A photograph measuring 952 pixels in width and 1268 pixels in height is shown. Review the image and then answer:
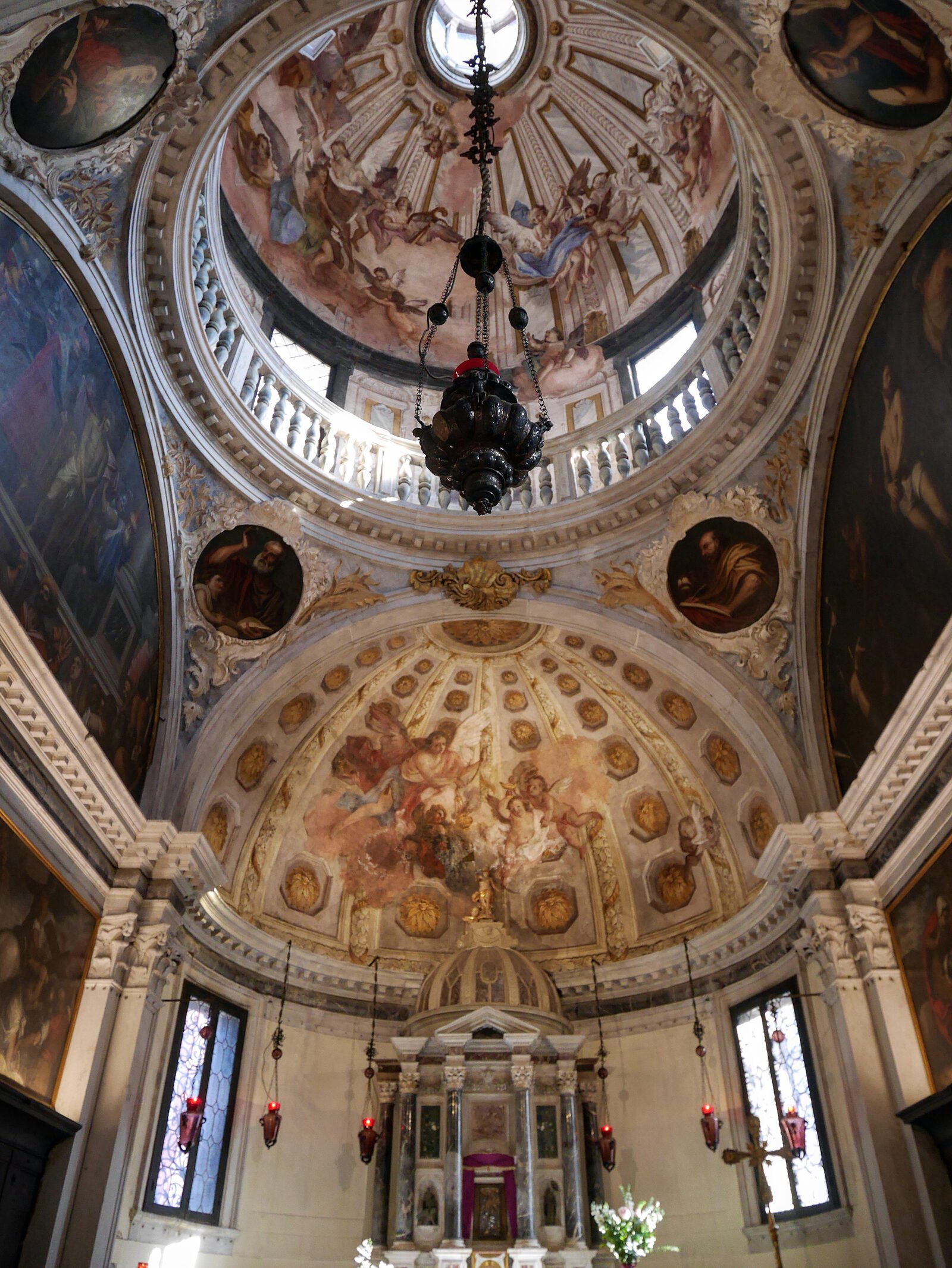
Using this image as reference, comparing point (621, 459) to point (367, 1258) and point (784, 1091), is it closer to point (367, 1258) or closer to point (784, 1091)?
point (784, 1091)

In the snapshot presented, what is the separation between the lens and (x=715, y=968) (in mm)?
15102

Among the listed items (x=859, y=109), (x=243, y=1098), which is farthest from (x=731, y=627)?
(x=243, y=1098)

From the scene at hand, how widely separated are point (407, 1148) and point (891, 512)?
11710mm

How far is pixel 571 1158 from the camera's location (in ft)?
46.2

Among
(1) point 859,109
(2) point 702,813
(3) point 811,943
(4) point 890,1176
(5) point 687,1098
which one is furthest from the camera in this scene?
(2) point 702,813

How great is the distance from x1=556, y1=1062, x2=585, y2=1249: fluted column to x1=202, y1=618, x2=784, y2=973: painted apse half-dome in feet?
8.87

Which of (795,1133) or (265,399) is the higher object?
(265,399)

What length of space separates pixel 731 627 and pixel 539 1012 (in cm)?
704

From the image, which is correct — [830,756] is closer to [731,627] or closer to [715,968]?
[731,627]

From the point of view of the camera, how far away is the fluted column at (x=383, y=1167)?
1446 centimetres

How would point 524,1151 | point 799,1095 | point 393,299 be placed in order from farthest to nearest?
point 393,299 → point 524,1151 → point 799,1095

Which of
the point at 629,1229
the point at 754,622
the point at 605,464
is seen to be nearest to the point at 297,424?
the point at 605,464

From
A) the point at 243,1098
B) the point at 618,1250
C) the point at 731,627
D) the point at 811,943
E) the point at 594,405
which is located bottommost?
the point at 618,1250

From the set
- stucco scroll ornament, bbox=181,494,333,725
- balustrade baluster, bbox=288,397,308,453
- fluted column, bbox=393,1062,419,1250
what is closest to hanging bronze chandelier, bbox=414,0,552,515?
stucco scroll ornament, bbox=181,494,333,725
